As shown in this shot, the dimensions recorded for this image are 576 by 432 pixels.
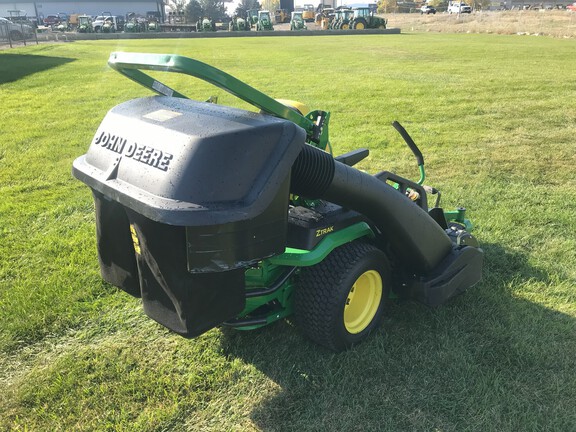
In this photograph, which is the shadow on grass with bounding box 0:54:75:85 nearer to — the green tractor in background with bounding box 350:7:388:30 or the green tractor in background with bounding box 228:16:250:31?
the green tractor in background with bounding box 228:16:250:31

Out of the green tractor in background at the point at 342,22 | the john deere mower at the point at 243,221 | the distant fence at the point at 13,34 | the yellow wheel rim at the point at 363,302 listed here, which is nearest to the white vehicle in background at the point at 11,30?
the distant fence at the point at 13,34

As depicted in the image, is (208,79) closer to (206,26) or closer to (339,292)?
(339,292)

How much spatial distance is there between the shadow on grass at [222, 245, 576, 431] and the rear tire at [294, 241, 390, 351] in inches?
4.2

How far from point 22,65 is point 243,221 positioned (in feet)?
53.0

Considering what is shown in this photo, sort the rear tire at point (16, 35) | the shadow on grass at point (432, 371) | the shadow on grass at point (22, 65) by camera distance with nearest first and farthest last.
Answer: the shadow on grass at point (432, 371)
the shadow on grass at point (22, 65)
the rear tire at point (16, 35)

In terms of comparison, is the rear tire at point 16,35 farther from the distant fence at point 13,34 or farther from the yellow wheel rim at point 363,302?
the yellow wheel rim at point 363,302

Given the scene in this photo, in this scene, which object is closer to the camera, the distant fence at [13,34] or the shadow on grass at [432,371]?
the shadow on grass at [432,371]

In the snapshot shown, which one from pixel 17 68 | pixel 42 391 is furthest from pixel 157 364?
pixel 17 68

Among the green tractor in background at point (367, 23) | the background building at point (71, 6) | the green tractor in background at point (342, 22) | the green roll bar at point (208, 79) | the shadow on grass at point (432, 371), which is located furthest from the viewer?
the background building at point (71, 6)

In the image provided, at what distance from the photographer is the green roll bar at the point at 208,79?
159cm

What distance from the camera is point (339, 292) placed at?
2271mm

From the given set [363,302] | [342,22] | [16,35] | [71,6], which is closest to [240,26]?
[342,22]

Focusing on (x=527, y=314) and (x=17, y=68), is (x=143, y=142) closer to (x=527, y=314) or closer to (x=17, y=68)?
(x=527, y=314)

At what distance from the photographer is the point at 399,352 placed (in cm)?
250
